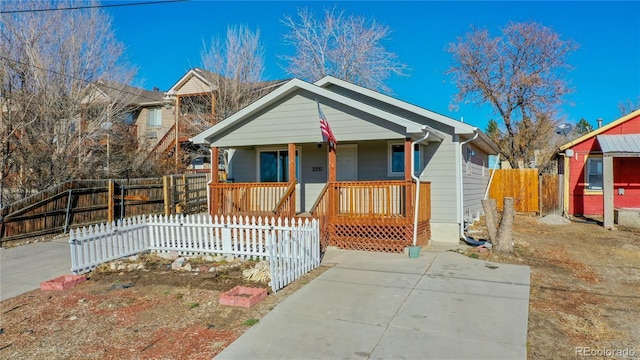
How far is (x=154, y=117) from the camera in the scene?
2511 cm

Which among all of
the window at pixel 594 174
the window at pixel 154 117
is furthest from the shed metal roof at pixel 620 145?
the window at pixel 154 117

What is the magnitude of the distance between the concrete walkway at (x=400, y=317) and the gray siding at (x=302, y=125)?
3.53 metres

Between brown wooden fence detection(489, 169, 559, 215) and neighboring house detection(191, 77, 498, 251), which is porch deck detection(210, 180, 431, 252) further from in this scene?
brown wooden fence detection(489, 169, 559, 215)

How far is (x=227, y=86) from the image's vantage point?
22.0 meters

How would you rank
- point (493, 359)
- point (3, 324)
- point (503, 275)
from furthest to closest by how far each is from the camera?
point (503, 275)
point (3, 324)
point (493, 359)

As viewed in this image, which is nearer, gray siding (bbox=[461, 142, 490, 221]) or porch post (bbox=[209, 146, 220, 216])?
porch post (bbox=[209, 146, 220, 216])

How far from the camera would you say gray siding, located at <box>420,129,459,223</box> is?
10.3 metres

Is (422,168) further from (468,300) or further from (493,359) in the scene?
(493,359)

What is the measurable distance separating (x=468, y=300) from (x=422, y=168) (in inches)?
217

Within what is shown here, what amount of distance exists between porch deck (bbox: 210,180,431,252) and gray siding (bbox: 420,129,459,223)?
2.09 ft

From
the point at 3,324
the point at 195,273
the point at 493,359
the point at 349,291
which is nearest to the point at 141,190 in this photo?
the point at 195,273

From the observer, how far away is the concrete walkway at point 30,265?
6.61 meters

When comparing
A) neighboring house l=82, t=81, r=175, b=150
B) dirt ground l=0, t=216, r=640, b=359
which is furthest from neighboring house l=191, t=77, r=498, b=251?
neighboring house l=82, t=81, r=175, b=150

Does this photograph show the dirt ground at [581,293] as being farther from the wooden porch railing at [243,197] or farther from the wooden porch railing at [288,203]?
the wooden porch railing at [243,197]
